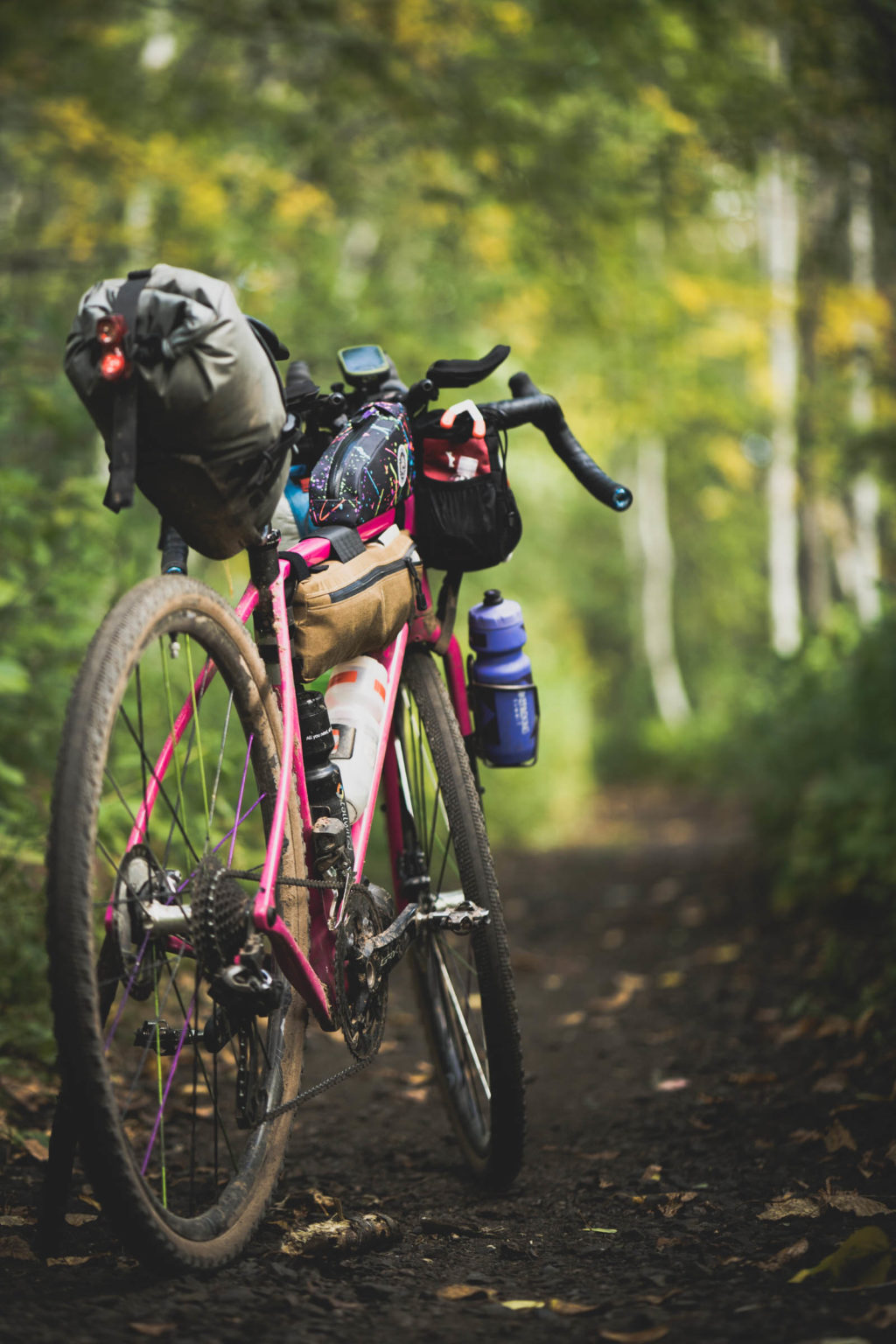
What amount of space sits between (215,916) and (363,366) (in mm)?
1492

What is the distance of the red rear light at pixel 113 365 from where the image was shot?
1704mm

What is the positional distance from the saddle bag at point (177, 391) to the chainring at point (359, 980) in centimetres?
87

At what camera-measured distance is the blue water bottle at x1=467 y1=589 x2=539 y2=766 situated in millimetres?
2867

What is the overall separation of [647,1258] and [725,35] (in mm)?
6076

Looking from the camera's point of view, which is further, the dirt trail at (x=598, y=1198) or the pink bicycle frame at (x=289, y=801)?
the pink bicycle frame at (x=289, y=801)

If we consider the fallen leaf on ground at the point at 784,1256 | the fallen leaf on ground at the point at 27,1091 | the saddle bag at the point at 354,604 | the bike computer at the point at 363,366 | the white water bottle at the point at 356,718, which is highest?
the bike computer at the point at 363,366

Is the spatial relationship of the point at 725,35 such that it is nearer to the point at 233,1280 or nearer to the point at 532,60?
the point at 532,60

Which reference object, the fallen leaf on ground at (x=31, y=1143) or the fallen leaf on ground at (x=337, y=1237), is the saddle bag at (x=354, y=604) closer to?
the fallen leaf on ground at (x=337, y=1237)

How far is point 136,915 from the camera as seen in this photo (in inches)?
69.1

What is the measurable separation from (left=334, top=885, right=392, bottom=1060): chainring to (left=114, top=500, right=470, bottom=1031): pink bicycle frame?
0.10 ft

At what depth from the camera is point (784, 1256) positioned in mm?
2018

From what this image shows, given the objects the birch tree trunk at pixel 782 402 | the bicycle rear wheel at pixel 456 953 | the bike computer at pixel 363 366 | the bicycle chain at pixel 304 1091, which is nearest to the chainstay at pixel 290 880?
the bicycle chain at pixel 304 1091

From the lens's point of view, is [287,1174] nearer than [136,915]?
No

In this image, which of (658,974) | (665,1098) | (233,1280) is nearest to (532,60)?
(658,974)
